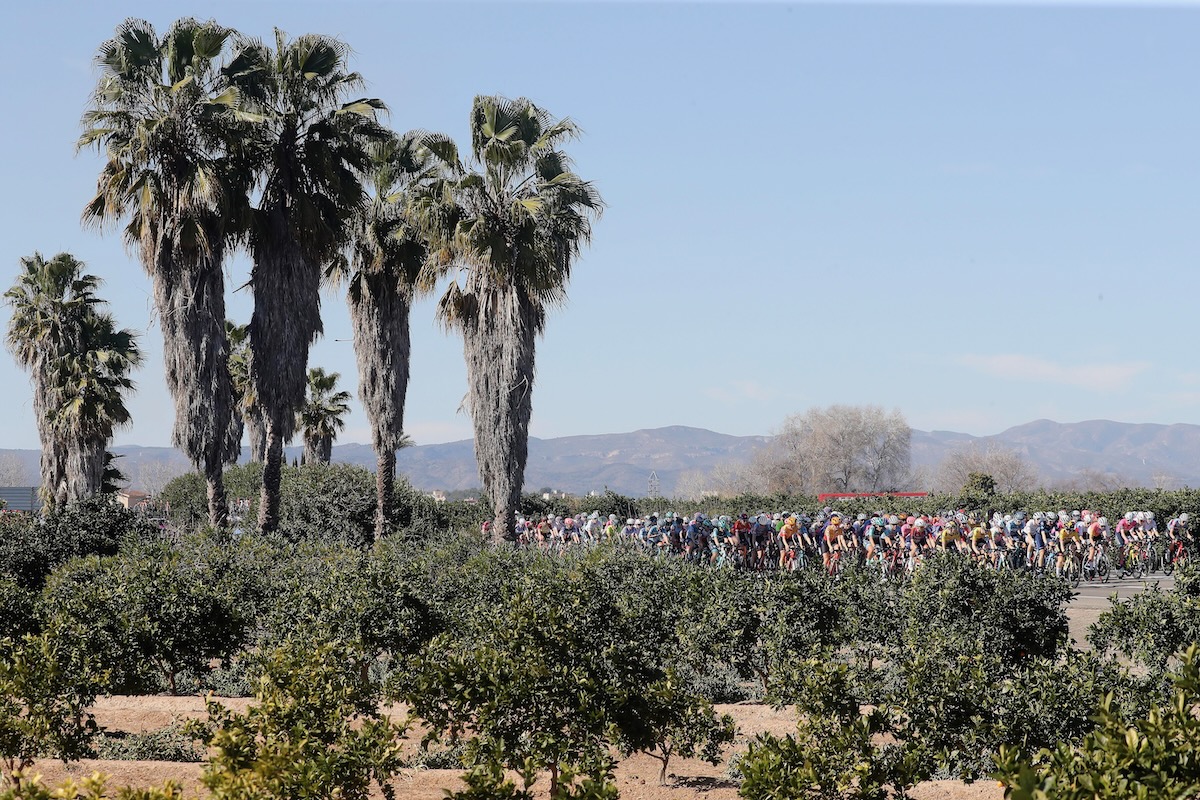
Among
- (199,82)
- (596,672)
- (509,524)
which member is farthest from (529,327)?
(596,672)

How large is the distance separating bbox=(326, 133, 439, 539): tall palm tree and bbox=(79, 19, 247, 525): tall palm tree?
3.95m

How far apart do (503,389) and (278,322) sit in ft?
16.6

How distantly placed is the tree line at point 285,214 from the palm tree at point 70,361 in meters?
11.2

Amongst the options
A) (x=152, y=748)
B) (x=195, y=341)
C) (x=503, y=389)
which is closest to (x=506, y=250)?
(x=503, y=389)

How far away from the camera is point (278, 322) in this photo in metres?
24.9

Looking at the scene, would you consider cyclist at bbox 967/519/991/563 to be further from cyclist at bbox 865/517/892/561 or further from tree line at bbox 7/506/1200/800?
tree line at bbox 7/506/1200/800

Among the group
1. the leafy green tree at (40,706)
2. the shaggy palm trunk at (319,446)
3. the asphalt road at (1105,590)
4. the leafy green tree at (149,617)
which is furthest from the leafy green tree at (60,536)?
the shaggy palm trunk at (319,446)

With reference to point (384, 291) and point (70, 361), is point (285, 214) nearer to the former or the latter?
point (384, 291)

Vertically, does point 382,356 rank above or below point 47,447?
above

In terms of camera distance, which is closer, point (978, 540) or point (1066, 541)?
point (978, 540)

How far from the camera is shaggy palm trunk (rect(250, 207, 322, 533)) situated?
24.9 metres

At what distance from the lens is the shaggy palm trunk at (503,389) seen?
24.6 metres

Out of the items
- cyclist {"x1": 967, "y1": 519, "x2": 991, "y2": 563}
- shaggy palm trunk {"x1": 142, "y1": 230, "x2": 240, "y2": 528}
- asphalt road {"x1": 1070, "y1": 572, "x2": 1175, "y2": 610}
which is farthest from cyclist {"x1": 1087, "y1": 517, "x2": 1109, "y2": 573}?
shaggy palm trunk {"x1": 142, "y1": 230, "x2": 240, "y2": 528}

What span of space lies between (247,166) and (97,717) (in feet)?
50.4
